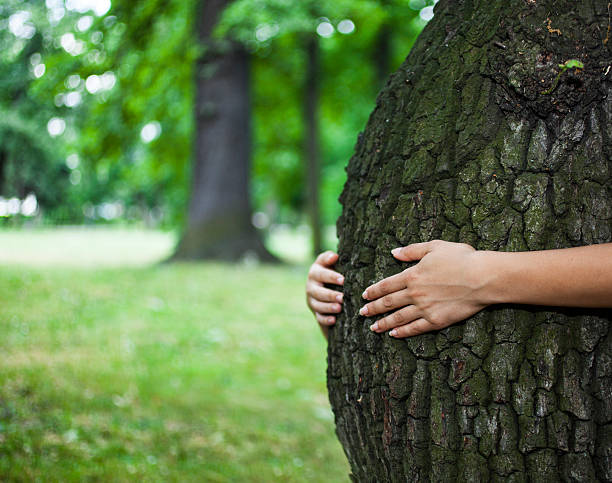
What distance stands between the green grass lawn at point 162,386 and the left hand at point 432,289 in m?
2.30

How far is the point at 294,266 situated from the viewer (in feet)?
41.4

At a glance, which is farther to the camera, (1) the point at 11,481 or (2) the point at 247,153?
Result: (2) the point at 247,153

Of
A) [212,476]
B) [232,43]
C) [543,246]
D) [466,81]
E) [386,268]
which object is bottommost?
[212,476]

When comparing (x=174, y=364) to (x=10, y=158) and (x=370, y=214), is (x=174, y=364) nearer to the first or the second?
(x=370, y=214)

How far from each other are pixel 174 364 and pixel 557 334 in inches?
183

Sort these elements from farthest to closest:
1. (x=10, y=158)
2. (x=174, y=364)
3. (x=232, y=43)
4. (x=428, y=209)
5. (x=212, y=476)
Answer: (x=10, y=158), (x=232, y=43), (x=174, y=364), (x=212, y=476), (x=428, y=209)

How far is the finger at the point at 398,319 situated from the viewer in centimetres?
165

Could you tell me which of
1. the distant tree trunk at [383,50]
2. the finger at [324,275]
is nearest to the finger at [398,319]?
the finger at [324,275]

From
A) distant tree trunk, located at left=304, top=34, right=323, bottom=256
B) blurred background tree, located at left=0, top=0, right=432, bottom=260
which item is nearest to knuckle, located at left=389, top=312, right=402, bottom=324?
blurred background tree, located at left=0, top=0, right=432, bottom=260

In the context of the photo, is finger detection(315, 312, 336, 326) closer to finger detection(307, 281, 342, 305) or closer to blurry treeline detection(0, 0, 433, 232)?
finger detection(307, 281, 342, 305)

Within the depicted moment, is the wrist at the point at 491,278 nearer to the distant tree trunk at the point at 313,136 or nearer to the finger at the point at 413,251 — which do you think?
the finger at the point at 413,251

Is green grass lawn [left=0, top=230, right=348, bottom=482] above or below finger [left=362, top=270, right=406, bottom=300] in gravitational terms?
below

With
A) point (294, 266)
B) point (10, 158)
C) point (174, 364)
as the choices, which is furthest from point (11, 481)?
point (10, 158)

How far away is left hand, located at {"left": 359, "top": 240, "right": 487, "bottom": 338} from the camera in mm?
1563
